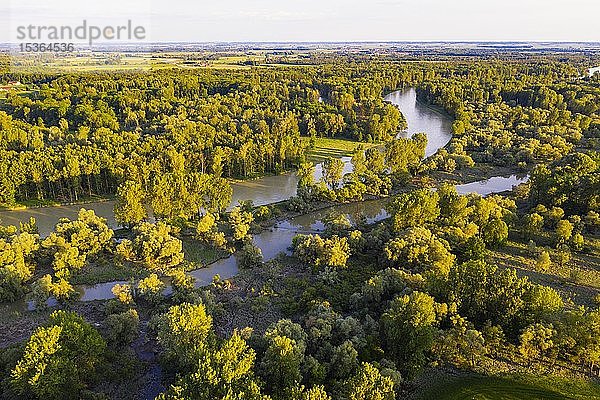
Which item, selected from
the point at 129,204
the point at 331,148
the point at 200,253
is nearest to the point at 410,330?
the point at 200,253

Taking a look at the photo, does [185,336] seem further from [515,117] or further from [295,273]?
[515,117]

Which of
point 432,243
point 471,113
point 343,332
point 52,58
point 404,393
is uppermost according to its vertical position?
point 52,58

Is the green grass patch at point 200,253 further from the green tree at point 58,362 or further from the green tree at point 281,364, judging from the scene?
the green tree at point 281,364

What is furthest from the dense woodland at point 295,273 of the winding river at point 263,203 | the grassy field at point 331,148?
the grassy field at point 331,148

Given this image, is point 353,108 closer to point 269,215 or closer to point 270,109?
point 270,109

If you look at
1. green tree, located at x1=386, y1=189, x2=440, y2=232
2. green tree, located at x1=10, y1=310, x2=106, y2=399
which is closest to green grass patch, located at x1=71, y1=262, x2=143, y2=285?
green tree, located at x1=10, y1=310, x2=106, y2=399

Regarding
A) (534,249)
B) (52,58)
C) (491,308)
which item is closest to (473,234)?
(534,249)
